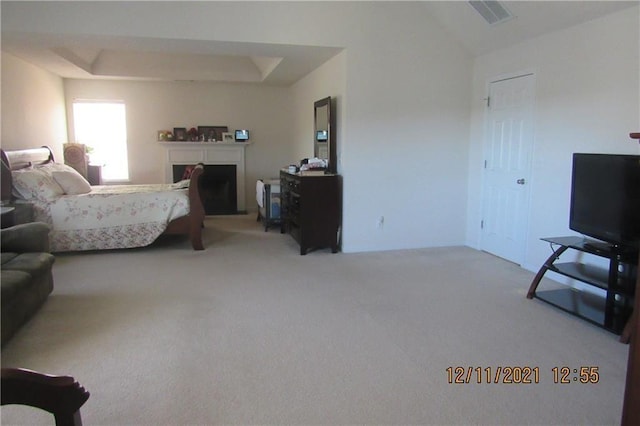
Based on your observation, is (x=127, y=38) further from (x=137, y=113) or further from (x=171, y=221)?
(x=137, y=113)

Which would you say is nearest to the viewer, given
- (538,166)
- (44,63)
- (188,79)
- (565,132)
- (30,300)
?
(30,300)

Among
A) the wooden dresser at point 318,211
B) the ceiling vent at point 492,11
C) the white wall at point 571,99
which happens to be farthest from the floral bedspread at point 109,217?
the white wall at point 571,99

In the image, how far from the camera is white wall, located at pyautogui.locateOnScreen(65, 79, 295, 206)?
7613 mm

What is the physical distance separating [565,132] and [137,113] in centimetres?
644

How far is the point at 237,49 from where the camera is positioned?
4.99 metres

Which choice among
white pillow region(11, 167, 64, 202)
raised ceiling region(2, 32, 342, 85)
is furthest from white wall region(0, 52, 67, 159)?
white pillow region(11, 167, 64, 202)

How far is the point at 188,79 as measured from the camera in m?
7.38

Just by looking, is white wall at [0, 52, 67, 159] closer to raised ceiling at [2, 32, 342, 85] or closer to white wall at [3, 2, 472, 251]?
raised ceiling at [2, 32, 342, 85]

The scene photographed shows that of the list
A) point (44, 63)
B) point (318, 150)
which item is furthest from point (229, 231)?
point (44, 63)

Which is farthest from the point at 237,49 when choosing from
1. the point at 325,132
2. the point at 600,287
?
the point at 600,287

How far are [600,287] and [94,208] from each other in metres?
4.85

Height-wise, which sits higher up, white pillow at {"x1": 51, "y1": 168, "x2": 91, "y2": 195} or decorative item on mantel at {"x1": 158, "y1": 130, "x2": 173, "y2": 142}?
decorative item on mantel at {"x1": 158, "y1": 130, "x2": 173, "y2": 142}

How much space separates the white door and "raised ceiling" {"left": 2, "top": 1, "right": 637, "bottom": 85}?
53 centimetres

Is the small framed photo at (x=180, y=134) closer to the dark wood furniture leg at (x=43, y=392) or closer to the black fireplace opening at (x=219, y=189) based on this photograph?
the black fireplace opening at (x=219, y=189)
